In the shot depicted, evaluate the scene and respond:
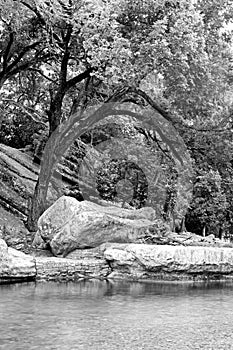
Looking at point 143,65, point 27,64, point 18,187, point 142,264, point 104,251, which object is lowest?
point 142,264

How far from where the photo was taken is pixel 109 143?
59.9ft

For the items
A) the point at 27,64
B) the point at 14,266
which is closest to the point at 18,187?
A: the point at 27,64

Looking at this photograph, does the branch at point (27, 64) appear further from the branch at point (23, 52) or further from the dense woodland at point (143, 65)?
the branch at point (23, 52)

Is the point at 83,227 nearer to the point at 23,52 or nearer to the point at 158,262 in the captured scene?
the point at 158,262

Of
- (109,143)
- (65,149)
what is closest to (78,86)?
(109,143)

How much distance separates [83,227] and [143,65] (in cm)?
381

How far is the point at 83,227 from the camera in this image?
12180mm

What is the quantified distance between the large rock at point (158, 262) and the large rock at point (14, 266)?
1685mm

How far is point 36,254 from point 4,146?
32.9 ft

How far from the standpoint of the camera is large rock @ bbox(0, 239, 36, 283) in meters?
10.3

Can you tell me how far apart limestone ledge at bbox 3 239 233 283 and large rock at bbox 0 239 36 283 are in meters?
0.22

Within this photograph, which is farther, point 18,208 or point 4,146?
point 4,146

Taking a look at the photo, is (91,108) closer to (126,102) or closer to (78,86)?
(126,102)

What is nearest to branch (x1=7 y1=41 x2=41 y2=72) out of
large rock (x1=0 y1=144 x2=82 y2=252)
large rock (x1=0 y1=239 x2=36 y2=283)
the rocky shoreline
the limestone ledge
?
large rock (x1=0 y1=144 x2=82 y2=252)
